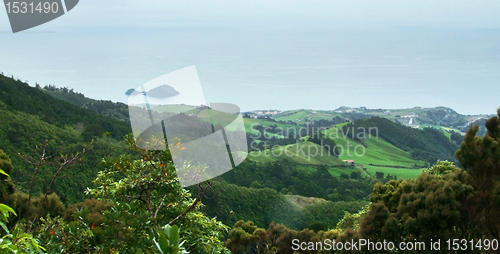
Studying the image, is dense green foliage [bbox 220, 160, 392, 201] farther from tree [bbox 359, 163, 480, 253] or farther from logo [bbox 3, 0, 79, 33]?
tree [bbox 359, 163, 480, 253]

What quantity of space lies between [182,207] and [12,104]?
142ft

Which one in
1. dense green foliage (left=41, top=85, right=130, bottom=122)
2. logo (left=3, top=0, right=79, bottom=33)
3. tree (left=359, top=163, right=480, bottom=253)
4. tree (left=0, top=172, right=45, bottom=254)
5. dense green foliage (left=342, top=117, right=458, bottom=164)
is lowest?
dense green foliage (left=342, top=117, right=458, bottom=164)

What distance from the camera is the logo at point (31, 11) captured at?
18.3 metres

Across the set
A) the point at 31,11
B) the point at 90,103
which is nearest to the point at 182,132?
the point at 31,11

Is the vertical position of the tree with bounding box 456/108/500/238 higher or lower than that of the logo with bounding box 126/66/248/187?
lower

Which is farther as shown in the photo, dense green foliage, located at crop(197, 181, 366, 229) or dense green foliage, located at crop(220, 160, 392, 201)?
dense green foliage, located at crop(220, 160, 392, 201)
